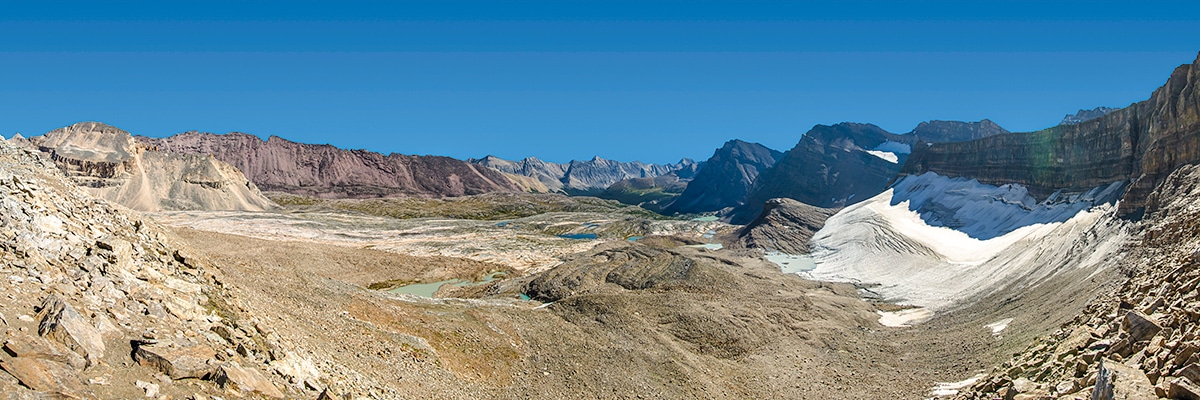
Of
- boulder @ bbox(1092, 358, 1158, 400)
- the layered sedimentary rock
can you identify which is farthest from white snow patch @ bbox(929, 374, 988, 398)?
the layered sedimentary rock

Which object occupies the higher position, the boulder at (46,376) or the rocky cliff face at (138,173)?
the rocky cliff face at (138,173)

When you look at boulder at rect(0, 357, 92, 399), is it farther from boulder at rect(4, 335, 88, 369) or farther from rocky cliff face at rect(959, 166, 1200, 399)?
rocky cliff face at rect(959, 166, 1200, 399)

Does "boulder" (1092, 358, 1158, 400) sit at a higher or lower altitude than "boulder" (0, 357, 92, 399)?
lower

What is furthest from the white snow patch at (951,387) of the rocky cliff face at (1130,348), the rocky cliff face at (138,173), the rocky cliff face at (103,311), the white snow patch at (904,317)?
the rocky cliff face at (138,173)

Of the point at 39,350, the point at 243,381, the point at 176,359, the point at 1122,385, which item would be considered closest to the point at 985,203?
the point at 1122,385

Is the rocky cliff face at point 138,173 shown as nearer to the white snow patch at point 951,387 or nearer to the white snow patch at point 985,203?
the white snow patch at point 985,203

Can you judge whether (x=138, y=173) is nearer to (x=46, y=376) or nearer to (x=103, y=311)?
(x=103, y=311)
